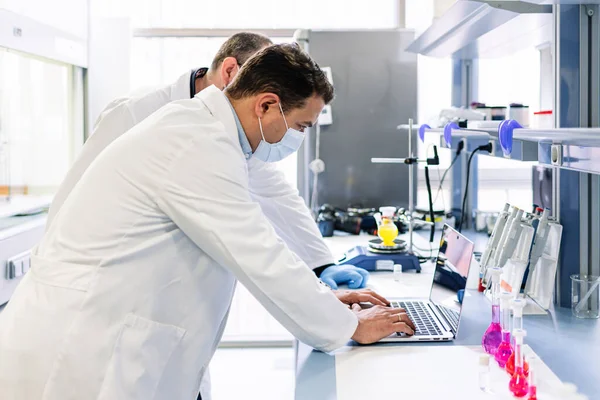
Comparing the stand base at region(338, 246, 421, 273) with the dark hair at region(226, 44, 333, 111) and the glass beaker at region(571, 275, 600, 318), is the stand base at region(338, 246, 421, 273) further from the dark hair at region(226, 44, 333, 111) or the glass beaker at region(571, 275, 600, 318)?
the dark hair at region(226, 44, 333, 111)

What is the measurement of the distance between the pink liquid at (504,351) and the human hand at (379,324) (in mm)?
227

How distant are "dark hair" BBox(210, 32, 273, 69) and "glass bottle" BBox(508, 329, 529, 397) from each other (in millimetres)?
1145

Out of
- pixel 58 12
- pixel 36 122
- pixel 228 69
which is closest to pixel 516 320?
pixel 228 69

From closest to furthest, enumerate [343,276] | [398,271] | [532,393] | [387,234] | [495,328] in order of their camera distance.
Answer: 1. [532,393]
2. [495,328]
3. [343,276]
4. [398,271]
5. [387,234]

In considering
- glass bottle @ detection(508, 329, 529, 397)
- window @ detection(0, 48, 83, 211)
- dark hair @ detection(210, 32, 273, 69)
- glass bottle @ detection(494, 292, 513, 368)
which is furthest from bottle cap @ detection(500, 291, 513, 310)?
window @ detection(0, 48, 83, 211)

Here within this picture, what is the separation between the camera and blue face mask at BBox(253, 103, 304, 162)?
1.36 m

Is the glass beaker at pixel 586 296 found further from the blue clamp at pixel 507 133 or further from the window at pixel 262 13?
the window at pixel 262 13

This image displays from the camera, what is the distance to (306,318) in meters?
1.28

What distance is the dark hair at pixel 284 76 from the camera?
126cm

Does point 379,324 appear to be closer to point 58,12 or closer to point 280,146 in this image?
point 280,146

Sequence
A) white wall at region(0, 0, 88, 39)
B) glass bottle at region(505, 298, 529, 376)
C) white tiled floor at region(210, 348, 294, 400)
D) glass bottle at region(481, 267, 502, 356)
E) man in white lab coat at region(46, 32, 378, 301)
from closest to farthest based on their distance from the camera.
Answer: glass bottle at region(505, 298, 529, 376), glass bottle at region(481, 267, 502, 356), man in white lab coat at region(46, 32, 378, 301), white wall at region(0, 0, 88, 39), white tiled floor at region(210, 348, 294, 400)

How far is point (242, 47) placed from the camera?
6.25 feet

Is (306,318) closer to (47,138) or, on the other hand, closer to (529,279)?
(529,279)

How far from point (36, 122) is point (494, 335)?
89.9 inches
